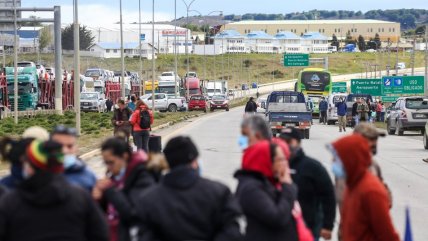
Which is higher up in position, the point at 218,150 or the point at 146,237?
the point at 146,237

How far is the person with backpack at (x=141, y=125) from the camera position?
82.3ft

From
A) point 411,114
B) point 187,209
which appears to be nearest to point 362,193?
point 187,209

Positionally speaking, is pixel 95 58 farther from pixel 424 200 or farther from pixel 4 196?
pixel 4 196

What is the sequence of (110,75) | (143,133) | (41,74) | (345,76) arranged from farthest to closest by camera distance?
(345,76) < (110,75) < (41,74) < (143,133)

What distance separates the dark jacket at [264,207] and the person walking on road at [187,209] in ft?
0.38

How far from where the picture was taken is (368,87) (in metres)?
81.9

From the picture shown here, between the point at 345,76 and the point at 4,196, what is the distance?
166 meters


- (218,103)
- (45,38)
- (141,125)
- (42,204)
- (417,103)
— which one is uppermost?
(45,38)

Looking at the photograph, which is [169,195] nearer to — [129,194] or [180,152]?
[180,152]

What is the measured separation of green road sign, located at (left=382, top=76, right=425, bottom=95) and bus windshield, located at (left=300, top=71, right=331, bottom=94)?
254 inches

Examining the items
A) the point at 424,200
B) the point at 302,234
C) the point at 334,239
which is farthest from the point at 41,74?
the point at 302,234

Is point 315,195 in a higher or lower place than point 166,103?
higher

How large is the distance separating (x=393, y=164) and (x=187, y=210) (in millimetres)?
20981

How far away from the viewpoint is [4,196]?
6504 millimetres
